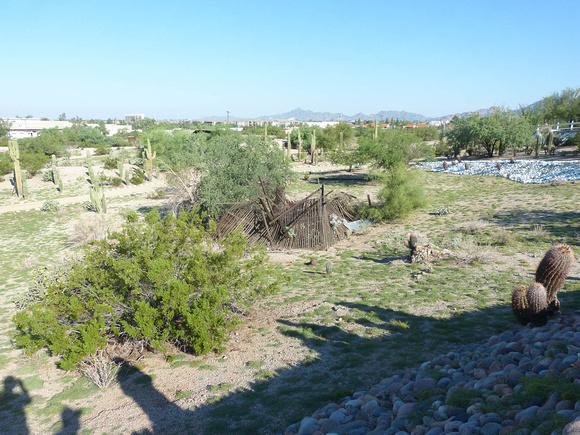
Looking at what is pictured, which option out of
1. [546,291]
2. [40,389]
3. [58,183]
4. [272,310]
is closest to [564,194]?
[546,291]

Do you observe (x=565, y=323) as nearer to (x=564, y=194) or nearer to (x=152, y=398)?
(x=152, y=398)

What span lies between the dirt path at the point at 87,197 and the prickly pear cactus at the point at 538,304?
79.6ft

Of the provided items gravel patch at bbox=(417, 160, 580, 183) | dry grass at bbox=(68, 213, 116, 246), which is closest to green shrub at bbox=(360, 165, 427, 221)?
gravel patch at bbox=(417, 160, 580, 183)

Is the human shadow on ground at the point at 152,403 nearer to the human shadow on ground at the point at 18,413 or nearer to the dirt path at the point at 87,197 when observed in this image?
the human shadow on ground at the point at 18,413

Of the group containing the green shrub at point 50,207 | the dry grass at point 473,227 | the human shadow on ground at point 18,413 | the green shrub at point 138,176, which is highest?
the green shrub at point 138,176

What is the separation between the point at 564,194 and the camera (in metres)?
19.2

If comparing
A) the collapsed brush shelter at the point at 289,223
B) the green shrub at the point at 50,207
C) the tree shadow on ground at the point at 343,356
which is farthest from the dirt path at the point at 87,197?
the tree shadow on ground at the point at 343,356

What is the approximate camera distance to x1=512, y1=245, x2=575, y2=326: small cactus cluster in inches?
258

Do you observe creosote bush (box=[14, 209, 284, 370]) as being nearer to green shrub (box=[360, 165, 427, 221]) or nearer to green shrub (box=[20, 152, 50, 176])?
green shrub (box=[360, 165, 427, 221])

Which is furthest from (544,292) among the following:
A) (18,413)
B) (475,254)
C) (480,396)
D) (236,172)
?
(236,172)

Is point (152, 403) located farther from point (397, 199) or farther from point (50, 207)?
point (50, 207)

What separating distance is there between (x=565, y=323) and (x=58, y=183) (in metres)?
30.2

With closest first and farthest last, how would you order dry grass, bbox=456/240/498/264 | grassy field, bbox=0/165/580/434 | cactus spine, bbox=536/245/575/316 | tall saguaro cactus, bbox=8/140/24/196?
1. grassy field, bbox=0/165/580/434
2. cactus spine, bbox=536/245/575/316
3. dry grass, bbox=456/240/498/264
4. tall saguaro cactus, bbox=8/140/24/196

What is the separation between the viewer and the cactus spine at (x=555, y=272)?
6.85 metres
